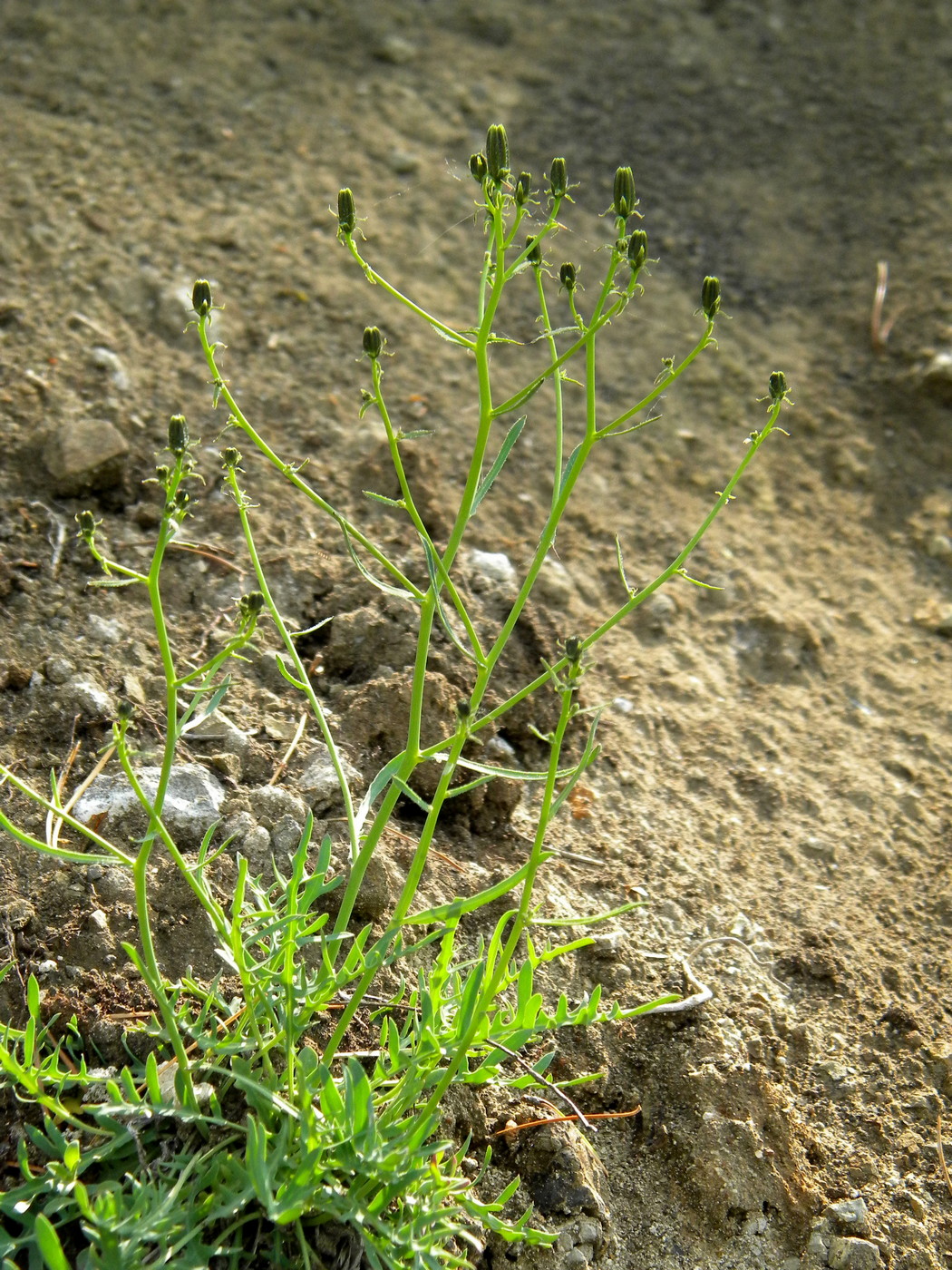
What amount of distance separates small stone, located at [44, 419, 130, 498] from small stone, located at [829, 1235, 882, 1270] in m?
2.19

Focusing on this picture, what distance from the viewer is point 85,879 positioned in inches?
78.4

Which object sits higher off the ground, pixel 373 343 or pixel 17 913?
pixel 373 343

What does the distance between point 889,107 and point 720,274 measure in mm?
1312

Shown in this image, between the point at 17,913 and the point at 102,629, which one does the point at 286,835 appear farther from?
the point at 102,629

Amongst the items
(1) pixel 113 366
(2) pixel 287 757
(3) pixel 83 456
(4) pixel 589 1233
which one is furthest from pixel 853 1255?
(1) pixel 113 366

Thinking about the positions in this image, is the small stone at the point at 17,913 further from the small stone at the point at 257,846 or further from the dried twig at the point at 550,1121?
the dried twig at the point at 550,1121

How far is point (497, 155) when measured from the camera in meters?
1.46

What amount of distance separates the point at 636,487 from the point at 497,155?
195 centimetres

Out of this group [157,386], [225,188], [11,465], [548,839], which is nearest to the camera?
[548,839]

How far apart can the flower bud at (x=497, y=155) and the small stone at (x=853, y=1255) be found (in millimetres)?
1785

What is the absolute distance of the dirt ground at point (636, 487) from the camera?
206cm

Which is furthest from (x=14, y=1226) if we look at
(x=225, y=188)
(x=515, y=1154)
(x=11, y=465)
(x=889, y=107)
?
(x=889, y=107)

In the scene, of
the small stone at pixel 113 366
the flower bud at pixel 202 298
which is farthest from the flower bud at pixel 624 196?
the small stone at pixel 113 366

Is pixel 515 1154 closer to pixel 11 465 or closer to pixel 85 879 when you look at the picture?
pixel 85 879
